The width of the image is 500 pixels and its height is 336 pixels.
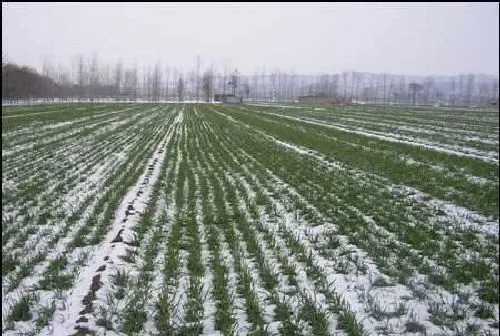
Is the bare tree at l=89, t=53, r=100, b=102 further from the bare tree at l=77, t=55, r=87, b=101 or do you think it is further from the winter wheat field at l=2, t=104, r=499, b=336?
the winter wheat field at l=2, t=104, r=499, b=336

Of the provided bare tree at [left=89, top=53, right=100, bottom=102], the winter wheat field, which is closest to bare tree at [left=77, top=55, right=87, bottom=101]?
bare tree at [left=89, top=53, right=100, bottom=102]

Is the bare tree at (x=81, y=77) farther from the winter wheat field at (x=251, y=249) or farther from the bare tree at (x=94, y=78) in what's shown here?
the winter wheat field at (x=251, y=249)

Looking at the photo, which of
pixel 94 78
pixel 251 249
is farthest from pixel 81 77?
pixel 251 249

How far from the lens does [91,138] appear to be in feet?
81.4

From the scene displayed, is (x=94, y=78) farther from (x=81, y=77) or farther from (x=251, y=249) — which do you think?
(x=251, y=249)

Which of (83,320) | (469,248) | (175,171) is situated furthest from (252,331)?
(175,171)

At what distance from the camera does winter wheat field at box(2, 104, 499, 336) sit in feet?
16.9

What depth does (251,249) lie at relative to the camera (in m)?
Result: 7.30

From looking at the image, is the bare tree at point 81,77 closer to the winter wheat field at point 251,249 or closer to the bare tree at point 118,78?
the bare tree at point 118,78

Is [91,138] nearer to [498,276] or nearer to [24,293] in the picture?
[24,293]

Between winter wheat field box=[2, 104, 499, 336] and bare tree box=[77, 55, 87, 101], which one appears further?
bare tree box=[77, 55, 87, 101]

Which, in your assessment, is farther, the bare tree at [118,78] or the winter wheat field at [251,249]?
the bare tree at [118,78]

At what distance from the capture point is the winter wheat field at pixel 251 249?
5.14m

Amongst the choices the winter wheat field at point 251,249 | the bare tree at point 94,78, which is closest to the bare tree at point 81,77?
the bare tree at point 94,78
